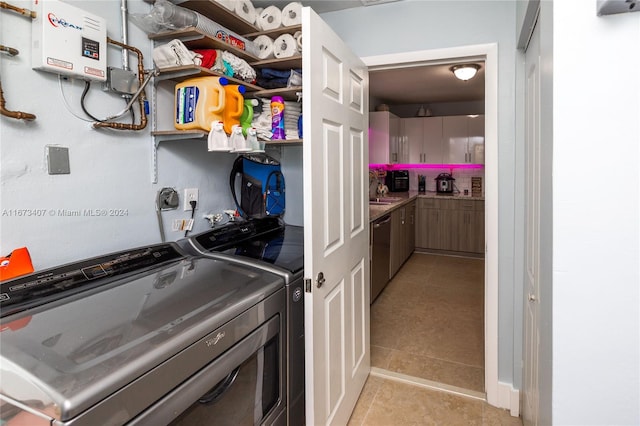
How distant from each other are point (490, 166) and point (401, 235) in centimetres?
293

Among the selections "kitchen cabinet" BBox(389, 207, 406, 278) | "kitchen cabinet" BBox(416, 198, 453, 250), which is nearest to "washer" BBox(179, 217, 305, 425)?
"kitchen cabinet" BBox(389, 207, 406, 278)

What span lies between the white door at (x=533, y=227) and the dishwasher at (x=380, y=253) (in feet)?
6.22

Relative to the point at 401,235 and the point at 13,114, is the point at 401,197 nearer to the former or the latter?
the point at 401,235

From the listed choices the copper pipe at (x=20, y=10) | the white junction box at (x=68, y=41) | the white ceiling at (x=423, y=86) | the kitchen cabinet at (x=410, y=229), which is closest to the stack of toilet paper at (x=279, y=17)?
the white junction box at (x=68, y=41)

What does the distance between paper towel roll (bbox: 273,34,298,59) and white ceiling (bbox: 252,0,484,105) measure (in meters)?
1.41

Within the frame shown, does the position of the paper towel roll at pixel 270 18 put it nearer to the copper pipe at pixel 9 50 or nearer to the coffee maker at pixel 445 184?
the copper pipe at pixel 9 50

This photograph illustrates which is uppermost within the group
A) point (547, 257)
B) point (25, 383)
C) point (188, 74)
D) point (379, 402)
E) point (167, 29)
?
point (167, 29)

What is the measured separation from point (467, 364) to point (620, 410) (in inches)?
76.7

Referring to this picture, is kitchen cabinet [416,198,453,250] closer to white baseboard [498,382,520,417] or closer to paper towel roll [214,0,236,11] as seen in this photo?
white baseboard [498,382,520,417]

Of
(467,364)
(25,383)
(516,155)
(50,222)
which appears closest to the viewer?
(25,383)

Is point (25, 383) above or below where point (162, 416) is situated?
above

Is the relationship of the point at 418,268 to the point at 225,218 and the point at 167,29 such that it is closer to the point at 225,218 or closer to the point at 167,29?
the point at 225,218

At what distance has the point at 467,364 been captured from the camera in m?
Answer: 2.61

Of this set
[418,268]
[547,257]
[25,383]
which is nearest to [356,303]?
[547,257]
